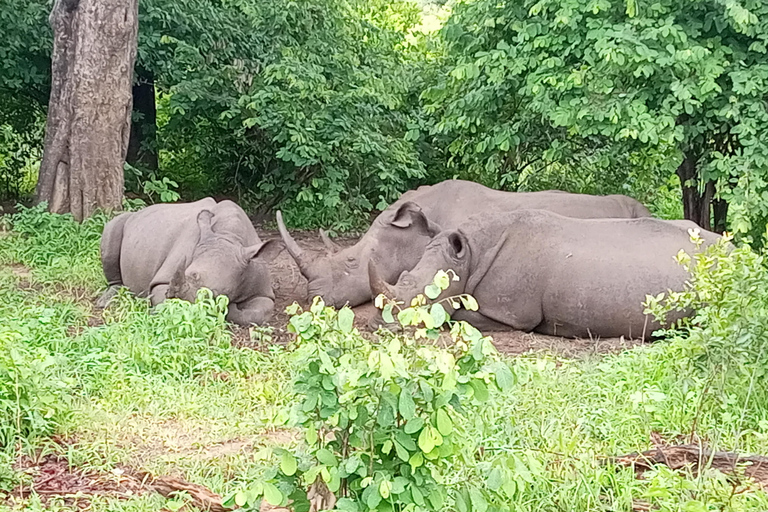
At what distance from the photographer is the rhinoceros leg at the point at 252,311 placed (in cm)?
758

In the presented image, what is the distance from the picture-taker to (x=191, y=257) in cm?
771

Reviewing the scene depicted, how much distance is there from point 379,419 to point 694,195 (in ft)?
25.0

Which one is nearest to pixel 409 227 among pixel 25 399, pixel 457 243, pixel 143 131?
pixel 457 243

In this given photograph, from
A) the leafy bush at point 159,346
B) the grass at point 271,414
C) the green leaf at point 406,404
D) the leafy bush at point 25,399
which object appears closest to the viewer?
the green leaf at point 406,404

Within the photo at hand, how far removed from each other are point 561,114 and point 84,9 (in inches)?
211

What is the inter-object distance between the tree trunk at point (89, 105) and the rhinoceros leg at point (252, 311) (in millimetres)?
3518

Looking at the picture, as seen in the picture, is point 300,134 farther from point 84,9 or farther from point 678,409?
point 678,409

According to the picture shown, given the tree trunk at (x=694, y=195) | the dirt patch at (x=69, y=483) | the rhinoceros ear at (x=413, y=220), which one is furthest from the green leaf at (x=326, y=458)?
the tree trunk at (x=694, y=195)

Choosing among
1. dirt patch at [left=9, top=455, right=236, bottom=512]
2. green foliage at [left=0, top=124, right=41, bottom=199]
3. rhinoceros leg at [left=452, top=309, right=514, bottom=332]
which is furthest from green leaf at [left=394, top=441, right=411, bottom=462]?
green foliage at [left=0, top=124, right=41, bottom=199]

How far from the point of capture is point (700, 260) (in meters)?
4.66

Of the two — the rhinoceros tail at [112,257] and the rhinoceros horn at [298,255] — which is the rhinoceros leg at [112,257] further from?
the rhinoceros horn at [298,255]

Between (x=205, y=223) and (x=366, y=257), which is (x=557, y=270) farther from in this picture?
(x=205, y=223)

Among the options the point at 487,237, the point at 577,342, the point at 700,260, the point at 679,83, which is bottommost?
the point at 577,342

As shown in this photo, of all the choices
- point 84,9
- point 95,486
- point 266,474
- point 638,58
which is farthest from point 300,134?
point 266,474
